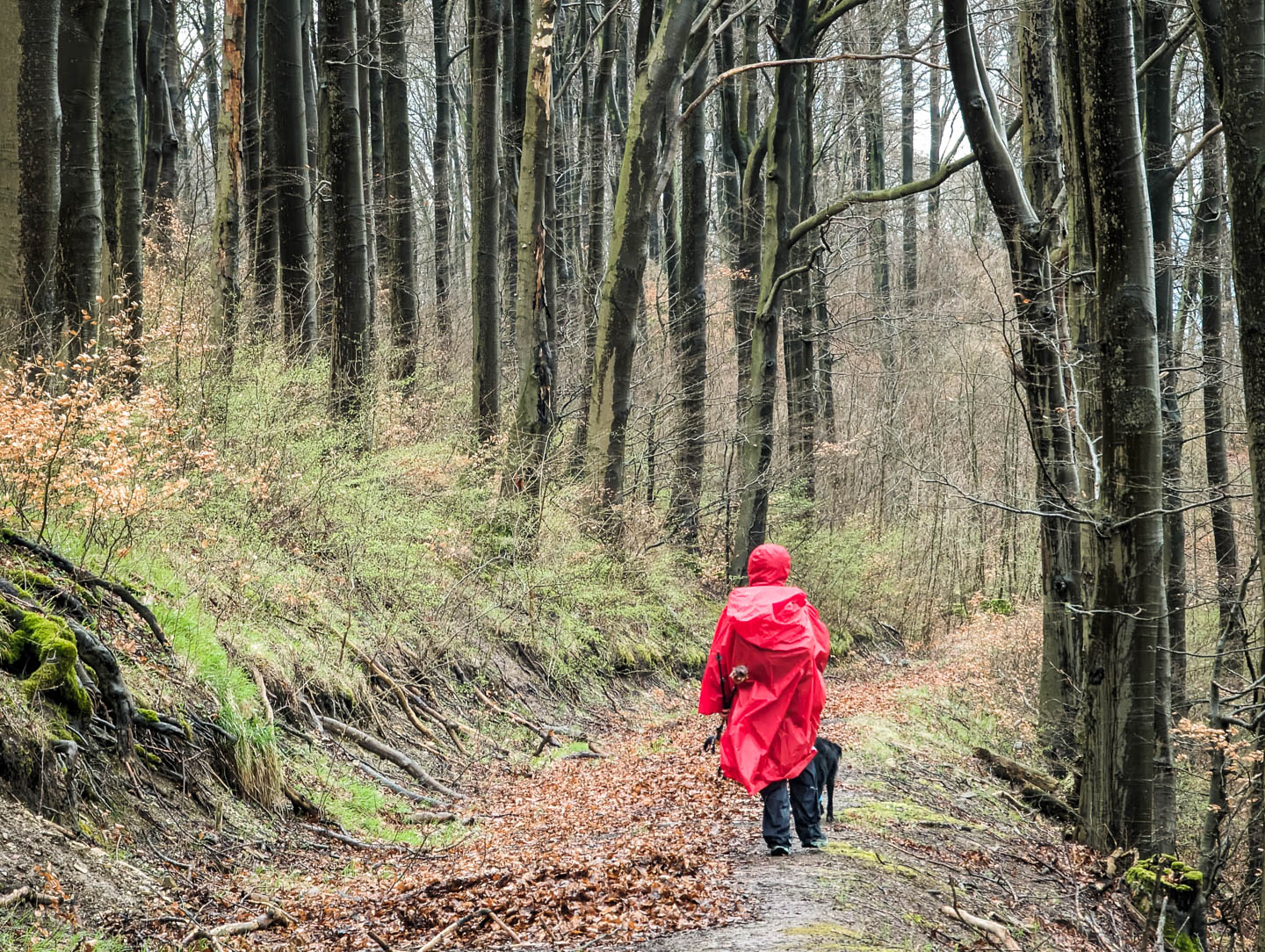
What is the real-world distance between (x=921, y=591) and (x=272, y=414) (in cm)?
1473

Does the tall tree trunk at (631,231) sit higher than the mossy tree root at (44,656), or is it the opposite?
the tall tree trunk at (631,231)

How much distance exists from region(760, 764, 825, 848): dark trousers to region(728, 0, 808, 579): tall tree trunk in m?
10.9

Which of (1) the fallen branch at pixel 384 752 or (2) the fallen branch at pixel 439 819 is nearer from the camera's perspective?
(2) the fallen branch at pixel 439 819

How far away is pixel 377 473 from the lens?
11.6 metres

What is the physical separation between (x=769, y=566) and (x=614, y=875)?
79.2 inches

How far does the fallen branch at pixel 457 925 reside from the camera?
477cm

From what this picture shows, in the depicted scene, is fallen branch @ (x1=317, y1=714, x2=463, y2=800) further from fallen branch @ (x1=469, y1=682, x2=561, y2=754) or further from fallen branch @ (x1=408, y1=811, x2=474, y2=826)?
fallen branch @ (x1=469, y1=682, x2=561, y2=754)

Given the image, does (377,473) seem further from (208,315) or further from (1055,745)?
(1055,745)

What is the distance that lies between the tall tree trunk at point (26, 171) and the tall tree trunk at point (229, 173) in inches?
173

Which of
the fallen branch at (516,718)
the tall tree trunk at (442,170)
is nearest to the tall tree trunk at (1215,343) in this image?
the fallen branch at (516,718)

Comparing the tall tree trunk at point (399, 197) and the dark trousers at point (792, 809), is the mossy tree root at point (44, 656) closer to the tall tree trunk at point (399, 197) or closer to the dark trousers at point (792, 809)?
the dark trousers at point (792, 809)

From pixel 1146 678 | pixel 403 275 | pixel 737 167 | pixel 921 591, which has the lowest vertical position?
pixel 921 591

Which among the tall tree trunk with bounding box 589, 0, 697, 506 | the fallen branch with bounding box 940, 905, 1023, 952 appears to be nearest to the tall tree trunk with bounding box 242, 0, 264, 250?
the tall tree trunk with bounding box 589, 0, 697, 506

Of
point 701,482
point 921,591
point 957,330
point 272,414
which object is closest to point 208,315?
point 272,414
